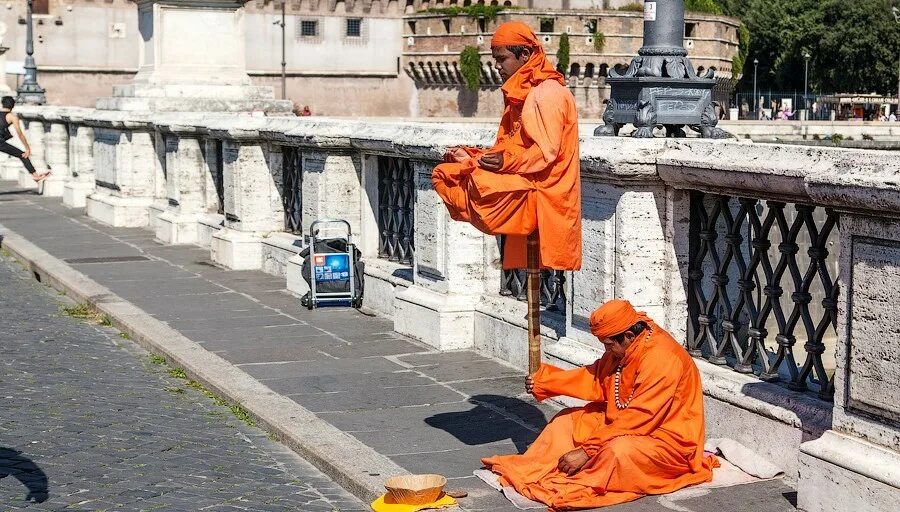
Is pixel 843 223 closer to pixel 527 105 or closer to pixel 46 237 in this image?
pixel 527 105

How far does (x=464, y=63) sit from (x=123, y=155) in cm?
4883

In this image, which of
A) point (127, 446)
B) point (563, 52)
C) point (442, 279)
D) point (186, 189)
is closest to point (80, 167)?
point (186, 189)

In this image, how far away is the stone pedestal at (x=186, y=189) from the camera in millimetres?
13586

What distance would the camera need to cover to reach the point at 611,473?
504 centimetres

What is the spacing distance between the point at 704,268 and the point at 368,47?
201 ft

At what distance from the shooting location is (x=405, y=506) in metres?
5.09

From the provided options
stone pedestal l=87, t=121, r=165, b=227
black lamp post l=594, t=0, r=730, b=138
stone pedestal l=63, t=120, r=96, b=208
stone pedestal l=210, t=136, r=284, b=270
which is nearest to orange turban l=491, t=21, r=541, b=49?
black lamp post l=594, t=0, r=730, b=138

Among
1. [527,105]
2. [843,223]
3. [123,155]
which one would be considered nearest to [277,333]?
[527,105]

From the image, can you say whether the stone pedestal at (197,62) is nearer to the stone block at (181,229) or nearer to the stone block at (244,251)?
the stone block at (181,229)

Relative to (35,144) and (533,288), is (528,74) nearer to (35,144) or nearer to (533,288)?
(533,288)

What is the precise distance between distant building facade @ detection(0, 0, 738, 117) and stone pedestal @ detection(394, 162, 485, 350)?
52.6m

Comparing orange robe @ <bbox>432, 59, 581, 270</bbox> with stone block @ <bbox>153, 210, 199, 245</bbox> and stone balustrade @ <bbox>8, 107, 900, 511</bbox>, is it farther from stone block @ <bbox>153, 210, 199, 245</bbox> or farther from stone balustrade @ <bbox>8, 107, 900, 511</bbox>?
stone block @ <bbox>153, 210, 199, 245</bbox>

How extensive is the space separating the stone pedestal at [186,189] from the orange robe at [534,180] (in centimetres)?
856

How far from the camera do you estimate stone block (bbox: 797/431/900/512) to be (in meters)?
4.52
